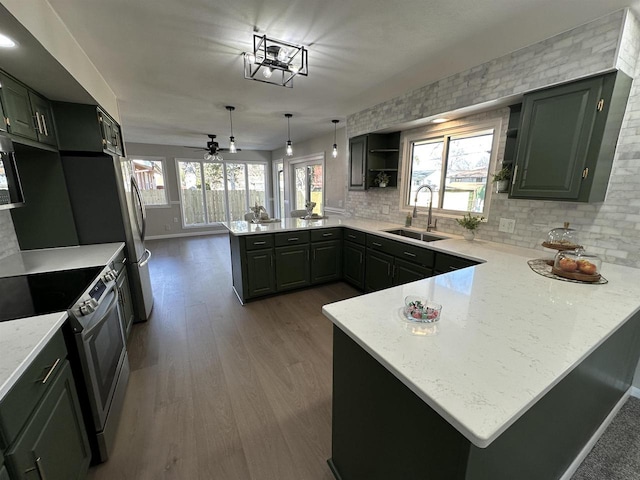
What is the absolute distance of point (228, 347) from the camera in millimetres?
2387

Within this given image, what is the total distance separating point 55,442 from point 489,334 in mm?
1759

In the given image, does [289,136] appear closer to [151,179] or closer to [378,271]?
[378,271]

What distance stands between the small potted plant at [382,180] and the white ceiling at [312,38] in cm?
95

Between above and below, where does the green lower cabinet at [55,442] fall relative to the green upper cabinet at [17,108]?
below

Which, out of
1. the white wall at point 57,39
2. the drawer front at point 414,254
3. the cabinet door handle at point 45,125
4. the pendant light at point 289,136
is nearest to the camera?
the white wall at point 57,39

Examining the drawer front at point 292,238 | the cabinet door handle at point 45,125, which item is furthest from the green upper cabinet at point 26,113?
the drawer front at point 292,238

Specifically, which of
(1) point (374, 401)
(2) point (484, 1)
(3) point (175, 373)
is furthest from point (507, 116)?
(3) point (175, 373)

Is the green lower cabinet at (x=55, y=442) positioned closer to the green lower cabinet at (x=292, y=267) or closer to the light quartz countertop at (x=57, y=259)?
the light quartz countertop at (x=57, y=259)

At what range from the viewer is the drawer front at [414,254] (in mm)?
2463

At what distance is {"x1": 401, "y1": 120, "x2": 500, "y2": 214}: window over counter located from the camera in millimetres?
2635

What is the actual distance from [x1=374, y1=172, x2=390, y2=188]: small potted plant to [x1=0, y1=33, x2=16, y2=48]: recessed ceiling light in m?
3.33

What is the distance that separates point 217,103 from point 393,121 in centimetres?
225

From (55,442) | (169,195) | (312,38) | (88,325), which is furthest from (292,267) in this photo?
(169,195)

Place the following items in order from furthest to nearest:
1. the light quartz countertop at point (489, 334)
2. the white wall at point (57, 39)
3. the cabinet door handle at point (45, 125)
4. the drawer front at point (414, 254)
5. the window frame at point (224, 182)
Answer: the window frame at point (224, 182) → the drawer front at point (414, 254) → the cabinet door handle at point (45, 125) → the white wall at point (57, 39) → the light quartz countertop at point (489, 334)
